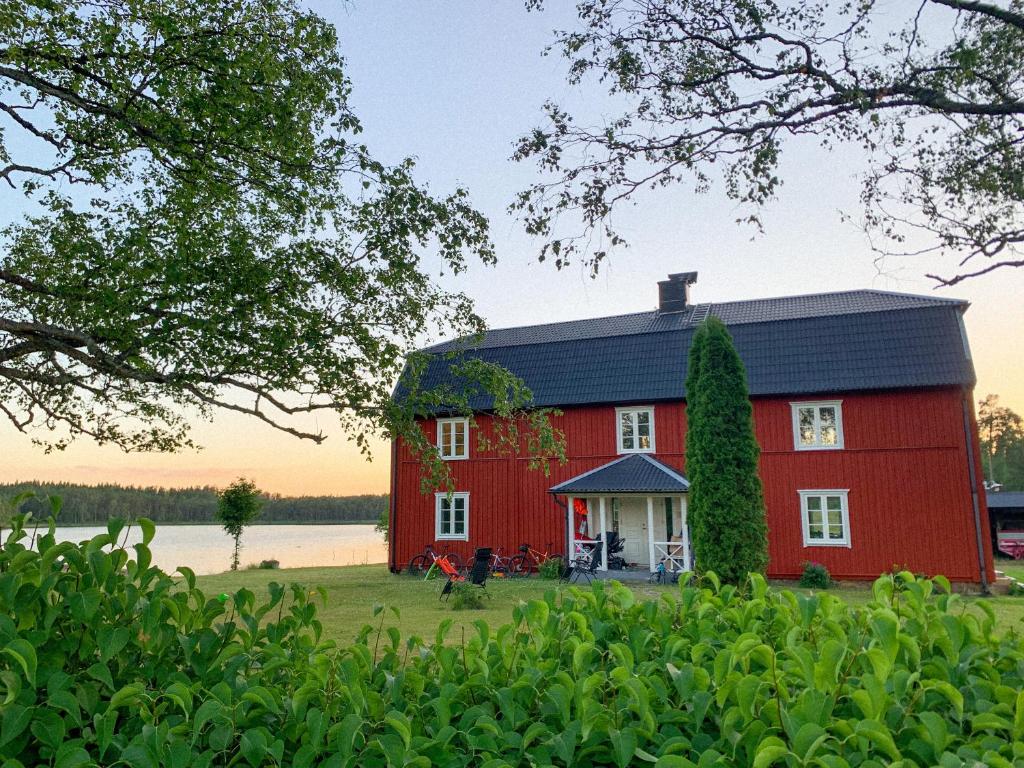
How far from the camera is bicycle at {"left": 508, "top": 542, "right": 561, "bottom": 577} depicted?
2072 cm

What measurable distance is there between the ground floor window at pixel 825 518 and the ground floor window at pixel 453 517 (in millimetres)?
10294

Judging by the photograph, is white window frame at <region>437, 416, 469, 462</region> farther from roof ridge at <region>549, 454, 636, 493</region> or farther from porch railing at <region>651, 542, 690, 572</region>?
porch railing at <region>651, 542, 690, 572</region>

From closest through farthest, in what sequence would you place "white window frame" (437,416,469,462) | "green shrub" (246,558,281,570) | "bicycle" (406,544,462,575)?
"bicycle" (406,544,462,575), "white window frame" (437,416,469,462), "green shrub" (246,558,281,570)

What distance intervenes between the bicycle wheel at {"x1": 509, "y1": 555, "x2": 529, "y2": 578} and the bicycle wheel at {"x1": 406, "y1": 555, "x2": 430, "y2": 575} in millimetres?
3029

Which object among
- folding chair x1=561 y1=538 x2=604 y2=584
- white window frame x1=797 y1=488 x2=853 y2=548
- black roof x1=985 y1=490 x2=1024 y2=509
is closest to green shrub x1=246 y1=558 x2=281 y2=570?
folding chair x1=561 y1=538 x2=604 y2=584

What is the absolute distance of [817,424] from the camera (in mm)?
19094

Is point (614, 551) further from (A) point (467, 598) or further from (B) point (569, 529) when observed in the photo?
(A) point (467, 598)

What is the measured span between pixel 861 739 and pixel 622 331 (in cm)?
2277

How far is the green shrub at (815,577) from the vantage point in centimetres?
1757

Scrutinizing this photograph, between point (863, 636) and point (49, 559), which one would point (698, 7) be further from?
point (49, 559)

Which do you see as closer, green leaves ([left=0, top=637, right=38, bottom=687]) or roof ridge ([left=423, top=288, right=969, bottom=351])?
green leaves ([left=0, top=637, right=38, bottom=687])

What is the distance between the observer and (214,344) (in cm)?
923

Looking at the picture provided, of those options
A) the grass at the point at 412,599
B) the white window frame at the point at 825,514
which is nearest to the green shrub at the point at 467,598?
the grass at the point at 412,599

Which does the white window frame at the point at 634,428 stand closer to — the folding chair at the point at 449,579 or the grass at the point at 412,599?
the grass at the point at 412,599
